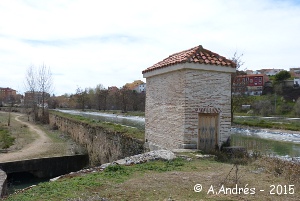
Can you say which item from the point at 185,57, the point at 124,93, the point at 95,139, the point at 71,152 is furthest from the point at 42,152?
the point at 124,93

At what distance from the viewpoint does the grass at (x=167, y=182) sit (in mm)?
5367

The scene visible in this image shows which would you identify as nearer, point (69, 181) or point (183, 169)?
point (69, 181)

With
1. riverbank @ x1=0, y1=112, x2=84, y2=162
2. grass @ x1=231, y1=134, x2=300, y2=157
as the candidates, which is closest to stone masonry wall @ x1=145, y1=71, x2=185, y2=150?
grass @ x1=231, y1=134, x2=300, y2=157

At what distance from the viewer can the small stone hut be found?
953cm

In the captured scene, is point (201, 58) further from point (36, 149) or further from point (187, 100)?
point (36, 149)

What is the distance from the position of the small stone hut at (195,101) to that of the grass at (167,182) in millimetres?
1665

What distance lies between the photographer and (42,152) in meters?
19.2

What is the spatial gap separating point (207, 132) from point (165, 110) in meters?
1.69

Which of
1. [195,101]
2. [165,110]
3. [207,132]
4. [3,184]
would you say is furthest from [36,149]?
[195,101]

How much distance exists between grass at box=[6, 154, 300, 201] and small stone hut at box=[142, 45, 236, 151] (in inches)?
65.5

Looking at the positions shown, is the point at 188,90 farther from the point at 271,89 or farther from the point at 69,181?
the point at 271,89

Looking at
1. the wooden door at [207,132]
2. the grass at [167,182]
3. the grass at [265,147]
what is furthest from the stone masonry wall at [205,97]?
the grass at [167,182]

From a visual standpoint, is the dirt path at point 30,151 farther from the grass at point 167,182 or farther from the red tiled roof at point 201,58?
the grass at point 167,182

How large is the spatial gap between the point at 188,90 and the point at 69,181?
468 cm
